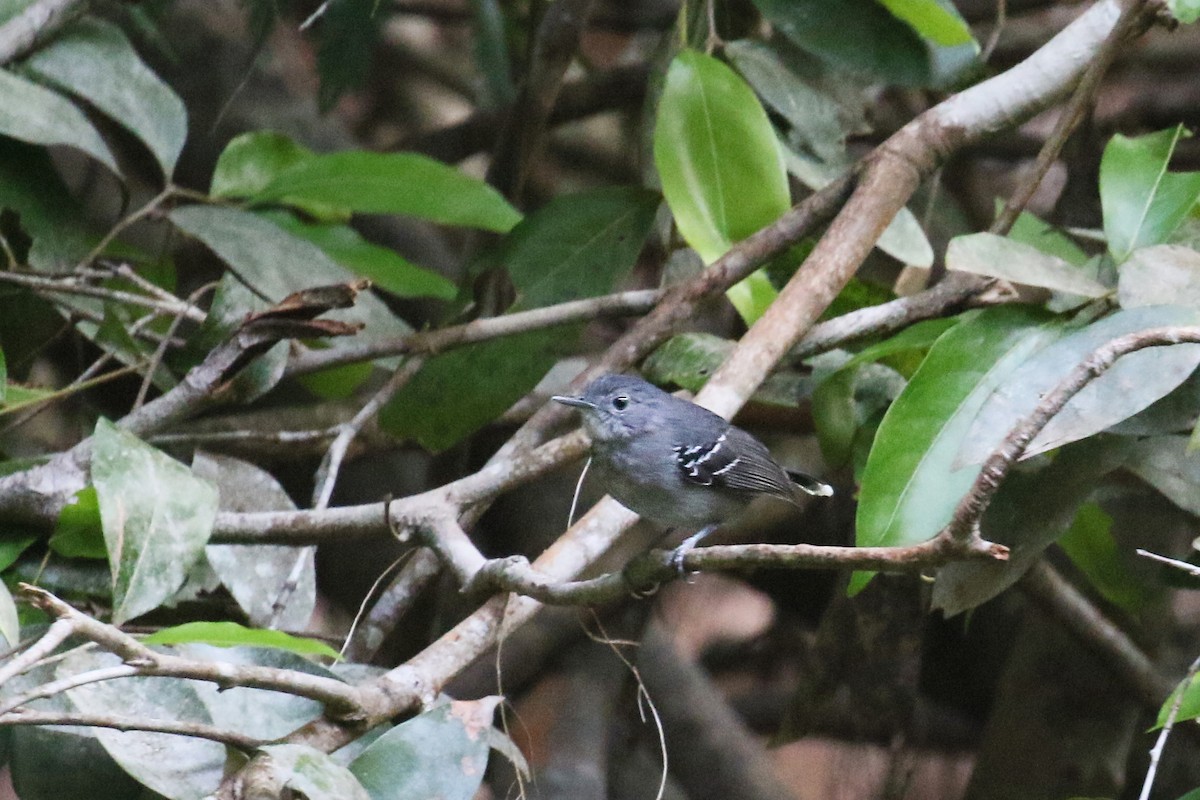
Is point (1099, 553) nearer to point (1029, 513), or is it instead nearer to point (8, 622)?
point (1029, 513)

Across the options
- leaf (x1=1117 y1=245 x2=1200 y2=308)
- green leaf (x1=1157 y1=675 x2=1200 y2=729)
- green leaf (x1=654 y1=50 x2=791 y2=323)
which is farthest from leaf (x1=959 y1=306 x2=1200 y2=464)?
green leaf (x1=654 y1=50 x2=791 y2=323)

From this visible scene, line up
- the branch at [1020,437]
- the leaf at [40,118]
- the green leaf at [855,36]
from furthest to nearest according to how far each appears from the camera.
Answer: the green leaf at [855,36], the leaf at [40,118], the branch at [1020,437]

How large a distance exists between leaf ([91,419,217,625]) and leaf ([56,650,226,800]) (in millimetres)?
120

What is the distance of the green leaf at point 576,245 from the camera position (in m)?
3.48

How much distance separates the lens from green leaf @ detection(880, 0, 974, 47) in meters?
3.22

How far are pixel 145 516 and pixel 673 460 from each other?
3.35 ft

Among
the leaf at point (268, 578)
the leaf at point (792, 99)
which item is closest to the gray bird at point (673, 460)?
the leaf at point (268, 578)

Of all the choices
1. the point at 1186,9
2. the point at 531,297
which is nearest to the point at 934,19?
the point at 1186,9

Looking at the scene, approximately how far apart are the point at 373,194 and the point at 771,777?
2633mm

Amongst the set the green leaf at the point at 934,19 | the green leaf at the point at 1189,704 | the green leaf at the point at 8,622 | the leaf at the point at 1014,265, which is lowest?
the green leaf at the point at 1189,704

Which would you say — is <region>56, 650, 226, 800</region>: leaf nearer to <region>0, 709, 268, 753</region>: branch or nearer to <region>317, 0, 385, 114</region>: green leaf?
<region>0, 709, 268, 753</region>: branch

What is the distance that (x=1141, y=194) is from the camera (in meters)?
2.87

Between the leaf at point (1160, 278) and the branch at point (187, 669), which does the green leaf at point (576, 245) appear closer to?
the leaf at point (1160, 278)

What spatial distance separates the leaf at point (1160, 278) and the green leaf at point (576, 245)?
1.38 meters
